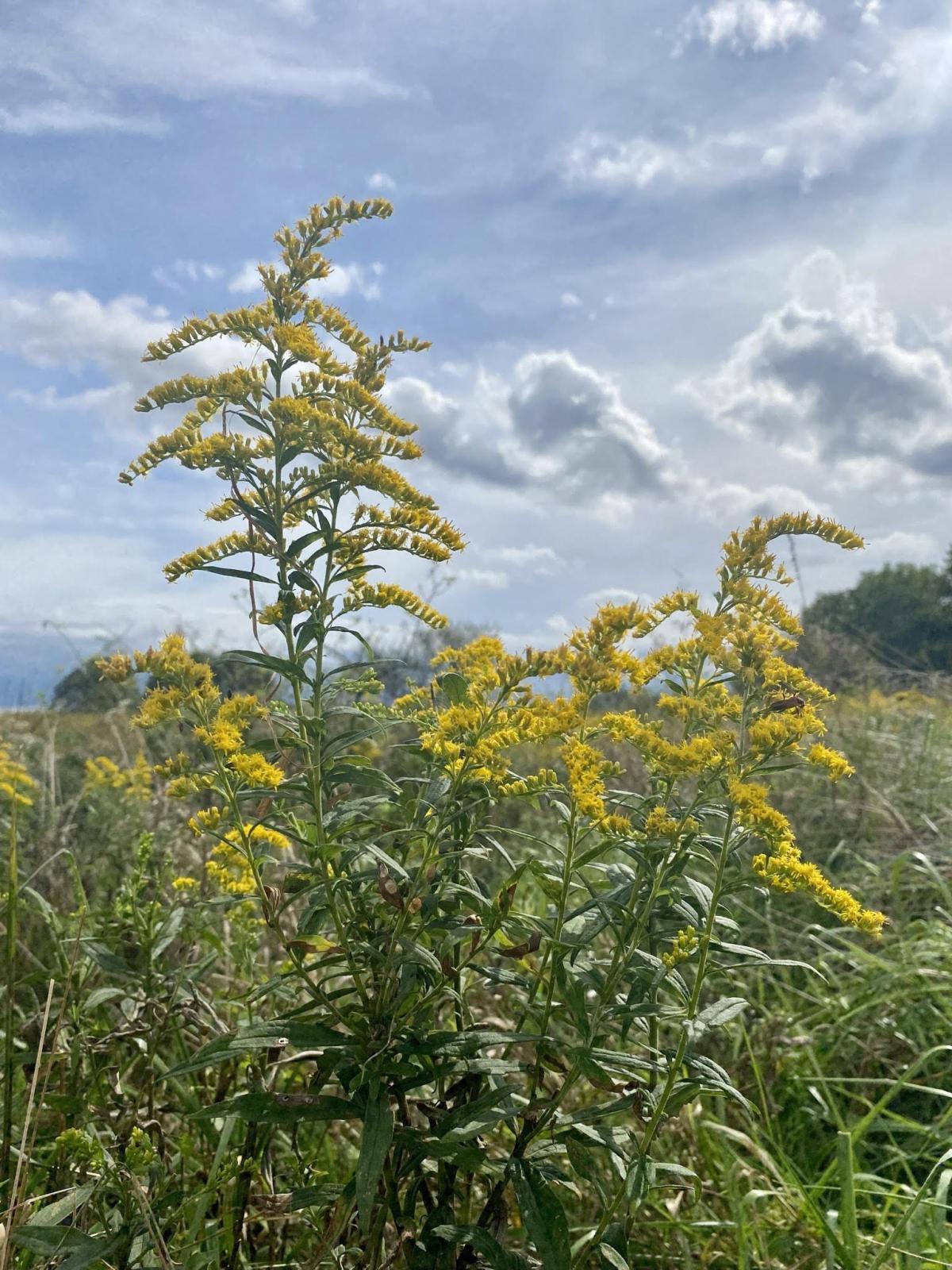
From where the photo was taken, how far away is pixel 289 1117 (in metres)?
1.97

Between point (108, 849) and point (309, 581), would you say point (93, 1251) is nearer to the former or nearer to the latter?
point (309, 581)

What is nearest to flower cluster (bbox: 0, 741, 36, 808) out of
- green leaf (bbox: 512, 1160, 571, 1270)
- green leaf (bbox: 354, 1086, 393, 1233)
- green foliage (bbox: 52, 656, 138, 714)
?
green foliage (bbox: 52, 656, 138, 714)

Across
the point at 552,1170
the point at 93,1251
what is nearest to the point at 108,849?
the point at 93,1251

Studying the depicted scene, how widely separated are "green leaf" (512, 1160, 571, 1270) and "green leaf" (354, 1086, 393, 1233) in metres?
0.28

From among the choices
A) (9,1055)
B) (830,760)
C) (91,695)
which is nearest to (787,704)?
(830,760)

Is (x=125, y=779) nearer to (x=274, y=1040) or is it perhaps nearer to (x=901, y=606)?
(x=274, y=1040)

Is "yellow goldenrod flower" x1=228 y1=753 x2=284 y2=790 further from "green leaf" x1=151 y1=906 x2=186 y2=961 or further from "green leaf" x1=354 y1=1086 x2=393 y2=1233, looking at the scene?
"green leaf" x1=151 y1=906 x2=186 y2=961

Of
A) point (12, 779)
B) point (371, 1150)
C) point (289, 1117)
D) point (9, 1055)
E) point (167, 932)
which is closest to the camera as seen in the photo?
point (371, 1150)

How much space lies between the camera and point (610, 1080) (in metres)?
2.19

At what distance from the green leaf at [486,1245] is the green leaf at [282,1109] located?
286mm

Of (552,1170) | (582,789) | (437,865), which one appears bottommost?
(552,1170)

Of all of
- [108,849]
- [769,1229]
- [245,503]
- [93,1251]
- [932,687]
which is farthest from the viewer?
[932,687]

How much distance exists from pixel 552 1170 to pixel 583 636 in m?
1.06

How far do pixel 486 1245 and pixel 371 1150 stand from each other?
321mm
